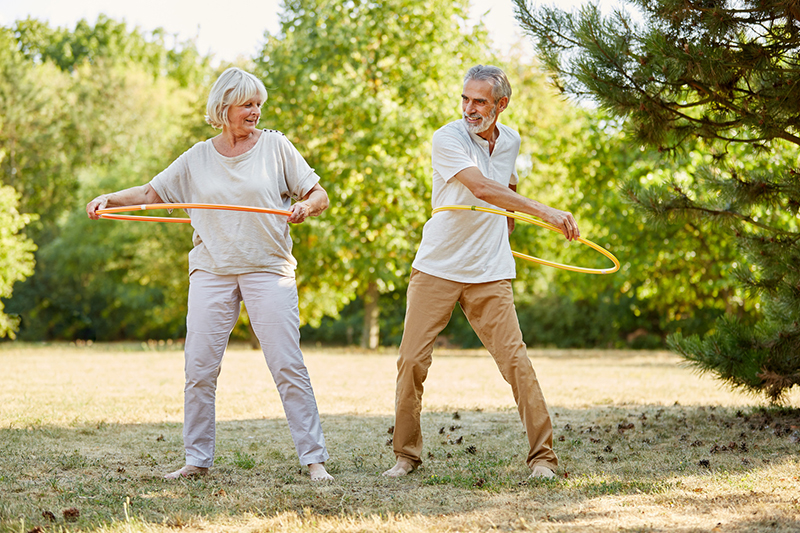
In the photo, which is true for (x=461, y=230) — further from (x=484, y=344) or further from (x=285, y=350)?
(x=285, y=350)

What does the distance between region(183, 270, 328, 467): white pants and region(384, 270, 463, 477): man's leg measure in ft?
1.39

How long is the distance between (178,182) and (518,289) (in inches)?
757

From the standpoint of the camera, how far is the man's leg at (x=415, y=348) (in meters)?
3.91

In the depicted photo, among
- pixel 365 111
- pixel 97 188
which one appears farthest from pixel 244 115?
pixel 97 188

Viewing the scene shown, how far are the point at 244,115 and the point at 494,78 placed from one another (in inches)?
49.5

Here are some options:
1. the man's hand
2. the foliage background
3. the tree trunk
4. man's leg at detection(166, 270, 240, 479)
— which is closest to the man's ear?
the man's hand

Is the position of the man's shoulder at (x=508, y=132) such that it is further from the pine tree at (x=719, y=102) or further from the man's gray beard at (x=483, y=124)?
the pine tree at (x=719, y=102)

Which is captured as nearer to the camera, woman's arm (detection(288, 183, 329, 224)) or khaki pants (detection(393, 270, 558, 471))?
woman's arm (detection(288, 183, 329, 224))

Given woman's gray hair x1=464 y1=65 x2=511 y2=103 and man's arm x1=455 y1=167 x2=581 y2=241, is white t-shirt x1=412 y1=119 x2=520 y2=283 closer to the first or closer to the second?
man's arm x1=455 y1=167 x2=581 y2=241

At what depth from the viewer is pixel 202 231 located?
152 inches

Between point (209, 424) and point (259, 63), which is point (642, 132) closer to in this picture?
point (209, 424)

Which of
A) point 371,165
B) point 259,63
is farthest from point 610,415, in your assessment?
point 259,63

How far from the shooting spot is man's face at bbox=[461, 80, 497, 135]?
3764 millimetres

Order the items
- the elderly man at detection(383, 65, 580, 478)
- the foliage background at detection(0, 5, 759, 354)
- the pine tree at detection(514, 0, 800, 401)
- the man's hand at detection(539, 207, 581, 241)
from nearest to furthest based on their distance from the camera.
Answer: the man's hand at detection(539, 207, 581, 241) < the elderly man at detection(383, 65, 580, 478) < the pine tree at detection(514, 0, 800, 401) < the foliage background at detection(0, 5, 759, 354)
